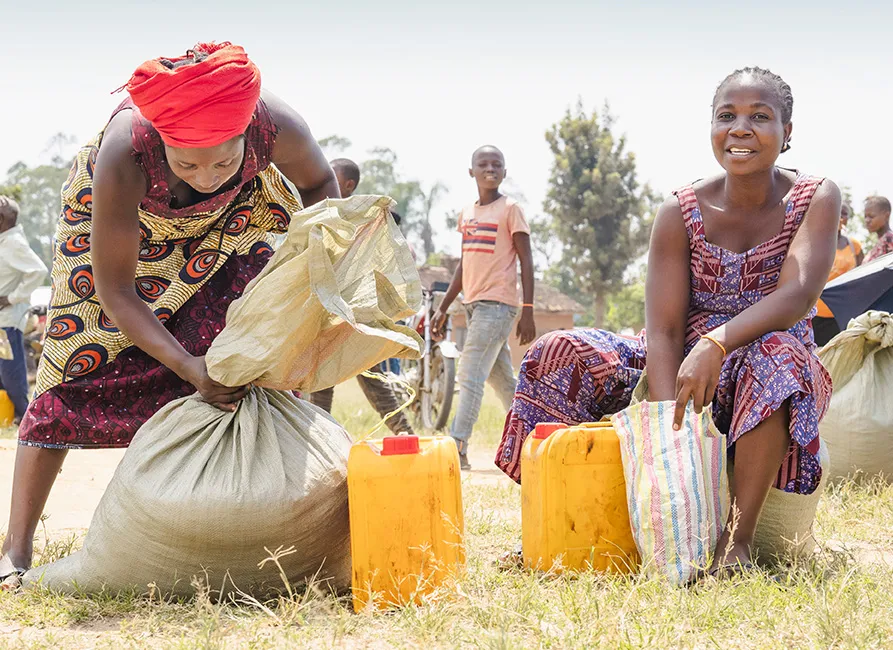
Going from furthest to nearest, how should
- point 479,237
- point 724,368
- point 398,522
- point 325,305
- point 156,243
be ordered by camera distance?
1. point 479,237
2. point 156,243
3. point 724,368
4. point 325,305
5. point 398,522

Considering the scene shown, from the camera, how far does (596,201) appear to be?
2781 cm

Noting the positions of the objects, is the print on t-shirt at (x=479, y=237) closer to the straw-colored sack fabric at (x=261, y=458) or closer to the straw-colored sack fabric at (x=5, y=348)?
the straw-colored sack fabric at (x=261, y=458)

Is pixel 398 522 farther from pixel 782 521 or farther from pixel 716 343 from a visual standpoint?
pixel 782 521

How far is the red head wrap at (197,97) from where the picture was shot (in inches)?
97.2

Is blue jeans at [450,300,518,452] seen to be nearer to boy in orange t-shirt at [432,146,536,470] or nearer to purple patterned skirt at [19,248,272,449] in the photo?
boy in orange t-shirt at [432,146,536,470]

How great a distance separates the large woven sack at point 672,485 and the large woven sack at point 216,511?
0.79m

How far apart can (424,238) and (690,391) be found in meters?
48.3

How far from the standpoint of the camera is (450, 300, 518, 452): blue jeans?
5938 millimetres

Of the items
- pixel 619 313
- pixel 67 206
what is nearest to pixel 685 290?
pixel 67 206

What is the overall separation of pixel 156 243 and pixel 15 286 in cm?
514

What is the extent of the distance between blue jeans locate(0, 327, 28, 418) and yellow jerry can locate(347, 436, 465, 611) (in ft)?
20.0

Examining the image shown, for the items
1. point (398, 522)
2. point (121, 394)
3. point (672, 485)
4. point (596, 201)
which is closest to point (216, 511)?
point (398, 522)

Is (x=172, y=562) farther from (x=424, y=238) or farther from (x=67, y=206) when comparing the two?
(x=424, y=238)

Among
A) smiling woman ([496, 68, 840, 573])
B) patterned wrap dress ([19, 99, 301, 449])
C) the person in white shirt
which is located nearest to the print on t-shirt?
smiling woman ([496, 68, 840, 573])
